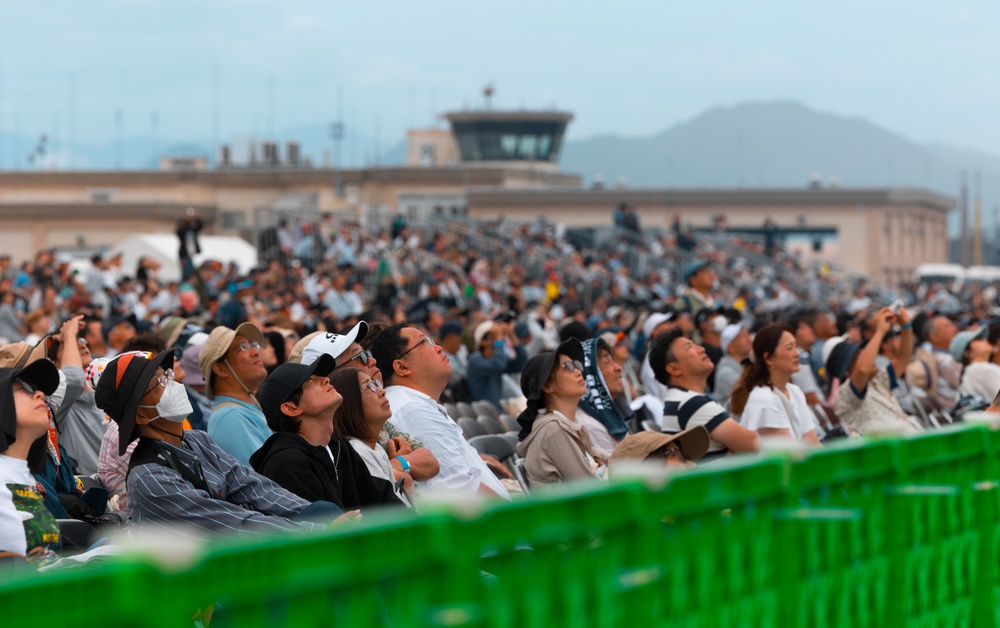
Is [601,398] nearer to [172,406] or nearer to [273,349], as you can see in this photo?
[273,349]

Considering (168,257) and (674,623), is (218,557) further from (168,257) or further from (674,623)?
(168,257)

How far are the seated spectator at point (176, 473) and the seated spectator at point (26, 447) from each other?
0.45m

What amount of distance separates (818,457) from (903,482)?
558 millimetres

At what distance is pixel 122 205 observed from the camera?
5422 cm

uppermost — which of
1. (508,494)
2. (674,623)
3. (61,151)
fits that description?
(61,151)

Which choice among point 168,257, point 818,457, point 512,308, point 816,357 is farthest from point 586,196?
point 818,457

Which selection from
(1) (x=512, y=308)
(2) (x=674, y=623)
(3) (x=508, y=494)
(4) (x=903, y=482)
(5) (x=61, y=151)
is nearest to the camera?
(2) (x=674, y=623)

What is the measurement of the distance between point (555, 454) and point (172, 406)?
2594 millimetres

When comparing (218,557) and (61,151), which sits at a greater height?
(61,151)

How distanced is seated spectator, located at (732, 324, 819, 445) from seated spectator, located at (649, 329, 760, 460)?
0.47 metres

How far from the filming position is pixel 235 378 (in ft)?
25.3

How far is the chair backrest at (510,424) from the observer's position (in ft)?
35.1

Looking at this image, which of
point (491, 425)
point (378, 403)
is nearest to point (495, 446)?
point (491, 425)

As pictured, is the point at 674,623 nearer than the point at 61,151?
Yes
